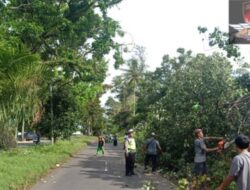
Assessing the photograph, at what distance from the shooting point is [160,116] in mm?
24453

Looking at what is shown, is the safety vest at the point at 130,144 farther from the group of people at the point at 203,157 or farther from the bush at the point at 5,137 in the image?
the bush at the point at 5,137

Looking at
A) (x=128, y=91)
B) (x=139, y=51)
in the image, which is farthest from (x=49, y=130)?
(x=128, y=91)

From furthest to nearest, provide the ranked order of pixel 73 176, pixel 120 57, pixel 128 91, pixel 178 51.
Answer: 1. pixel 128 91
2. pixel 178 51
3. pixel 120 57
4. pixel 73 176

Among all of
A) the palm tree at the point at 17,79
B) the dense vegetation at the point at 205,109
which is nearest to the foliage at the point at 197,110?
the dense vegetation at the point at 205,109

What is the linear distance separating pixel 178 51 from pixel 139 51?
20781mm

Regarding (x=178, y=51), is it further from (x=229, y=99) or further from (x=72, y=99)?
(x=229, y=99)

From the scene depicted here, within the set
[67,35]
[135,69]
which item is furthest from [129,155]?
[135,69]

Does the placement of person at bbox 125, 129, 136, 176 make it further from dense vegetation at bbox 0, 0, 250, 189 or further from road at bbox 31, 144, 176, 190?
dense vegetation at bbox 0, 0, 250, 189

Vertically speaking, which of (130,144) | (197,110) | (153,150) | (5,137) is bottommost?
(153,150)

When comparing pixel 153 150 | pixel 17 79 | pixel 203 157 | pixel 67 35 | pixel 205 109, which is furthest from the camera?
pixel 67 35

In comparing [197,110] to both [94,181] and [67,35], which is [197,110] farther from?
[67,35]

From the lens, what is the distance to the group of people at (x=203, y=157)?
24.2 ft

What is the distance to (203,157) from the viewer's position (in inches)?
589

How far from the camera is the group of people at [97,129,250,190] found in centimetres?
737
